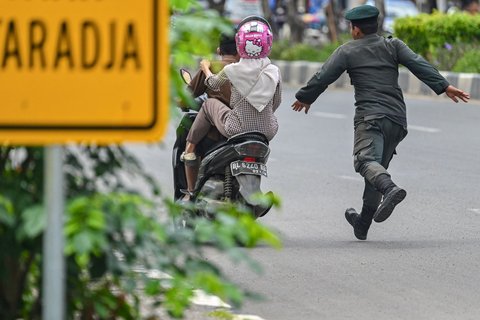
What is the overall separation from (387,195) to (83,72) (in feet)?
20.3

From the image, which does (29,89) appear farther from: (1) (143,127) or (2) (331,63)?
(2) (331,63)

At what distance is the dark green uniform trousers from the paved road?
321 millimetres

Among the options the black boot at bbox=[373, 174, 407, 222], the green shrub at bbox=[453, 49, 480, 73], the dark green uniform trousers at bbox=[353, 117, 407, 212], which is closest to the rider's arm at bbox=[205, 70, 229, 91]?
the dark green uniform trousers at bbox=[353, 117, 407, 212]

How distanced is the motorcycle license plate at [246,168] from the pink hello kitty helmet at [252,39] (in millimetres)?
661

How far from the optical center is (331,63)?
1016 cm

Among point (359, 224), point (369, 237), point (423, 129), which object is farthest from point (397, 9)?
point (359, 224)

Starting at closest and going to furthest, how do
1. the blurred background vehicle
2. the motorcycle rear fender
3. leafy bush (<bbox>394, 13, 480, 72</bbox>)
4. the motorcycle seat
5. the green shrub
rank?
the motorcycle rear fender, the motorcycle seat, the green shrub, leafy bush (<bbox>394, 13, 480, 72</bbox>), the blurred background vehicle

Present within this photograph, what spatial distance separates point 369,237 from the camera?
10469 mm

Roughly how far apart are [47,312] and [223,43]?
249 inches

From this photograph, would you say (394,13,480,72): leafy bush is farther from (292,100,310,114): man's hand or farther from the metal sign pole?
the metal sign pole

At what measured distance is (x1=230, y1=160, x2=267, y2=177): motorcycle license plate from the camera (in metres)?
9.71

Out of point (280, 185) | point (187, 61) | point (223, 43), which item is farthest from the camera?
point (280, 185)

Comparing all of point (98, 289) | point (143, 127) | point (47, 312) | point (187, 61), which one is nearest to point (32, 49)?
point (143, 127)

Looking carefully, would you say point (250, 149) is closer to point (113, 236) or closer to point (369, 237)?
point (369, 237)
